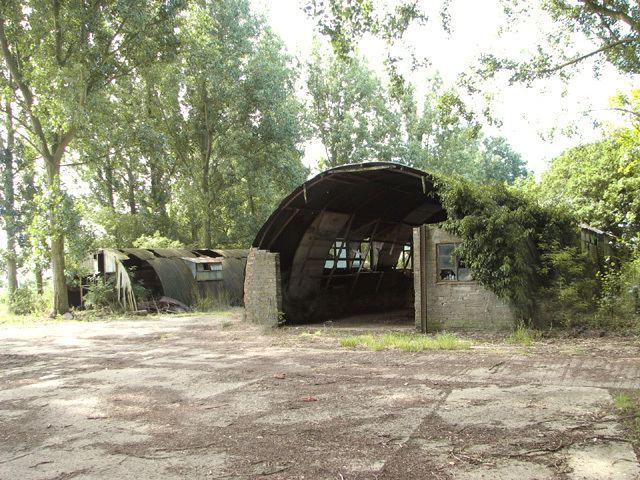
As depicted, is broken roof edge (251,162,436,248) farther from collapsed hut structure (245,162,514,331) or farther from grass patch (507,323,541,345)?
grass patch (507,323,541,345)

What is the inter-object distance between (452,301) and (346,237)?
522 centimetres

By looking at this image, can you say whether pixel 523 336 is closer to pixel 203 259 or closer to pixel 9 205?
pixel 203 259

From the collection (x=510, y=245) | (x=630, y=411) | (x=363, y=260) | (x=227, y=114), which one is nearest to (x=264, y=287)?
(x=363, y=260)

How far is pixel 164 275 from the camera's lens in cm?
2141

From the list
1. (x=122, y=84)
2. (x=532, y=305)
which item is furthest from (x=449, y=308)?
(x=122, y=84)

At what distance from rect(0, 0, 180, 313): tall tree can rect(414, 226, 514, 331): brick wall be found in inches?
471

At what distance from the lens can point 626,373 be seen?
7.44m

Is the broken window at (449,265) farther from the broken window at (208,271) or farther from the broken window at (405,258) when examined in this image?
the broken window at (208,271)

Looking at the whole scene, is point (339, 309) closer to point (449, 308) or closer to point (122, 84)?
point (449, 308)

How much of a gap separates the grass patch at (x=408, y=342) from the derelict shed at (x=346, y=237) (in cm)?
345

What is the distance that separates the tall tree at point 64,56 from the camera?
59.1ft

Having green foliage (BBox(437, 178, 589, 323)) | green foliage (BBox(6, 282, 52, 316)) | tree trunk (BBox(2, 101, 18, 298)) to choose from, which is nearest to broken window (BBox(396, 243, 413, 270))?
green foliage (BBox(437, 178, 589, 323))

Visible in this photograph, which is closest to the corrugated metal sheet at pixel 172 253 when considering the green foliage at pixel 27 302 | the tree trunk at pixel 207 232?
the tree trunk at pixel 207 232

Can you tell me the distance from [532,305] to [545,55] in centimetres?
774
